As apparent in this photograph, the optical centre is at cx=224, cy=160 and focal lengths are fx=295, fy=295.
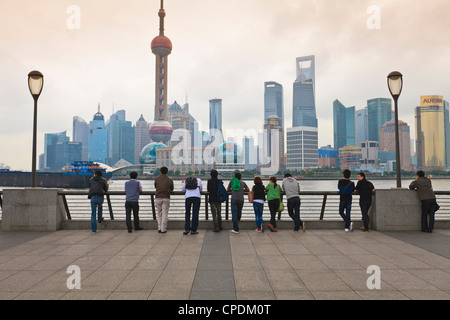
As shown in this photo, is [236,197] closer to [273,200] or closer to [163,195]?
[273,200]

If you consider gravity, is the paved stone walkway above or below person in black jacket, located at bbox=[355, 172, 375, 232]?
below

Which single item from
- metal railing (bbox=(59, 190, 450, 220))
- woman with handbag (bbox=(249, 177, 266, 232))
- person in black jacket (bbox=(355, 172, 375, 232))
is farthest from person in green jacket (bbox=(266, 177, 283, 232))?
person in black jacket (bbox=(355, 172, 375, 232))

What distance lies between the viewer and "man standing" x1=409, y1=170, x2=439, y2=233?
372 inches

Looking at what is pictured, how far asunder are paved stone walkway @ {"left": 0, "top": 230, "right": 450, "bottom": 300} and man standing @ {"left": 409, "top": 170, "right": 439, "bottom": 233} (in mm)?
419

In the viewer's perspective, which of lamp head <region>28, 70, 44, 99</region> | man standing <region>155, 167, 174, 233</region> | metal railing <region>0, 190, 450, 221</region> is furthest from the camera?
lamp head <region>28, 70, 44, 99</region>

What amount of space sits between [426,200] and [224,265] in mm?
7338

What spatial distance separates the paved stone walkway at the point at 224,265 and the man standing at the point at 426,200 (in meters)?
0.42

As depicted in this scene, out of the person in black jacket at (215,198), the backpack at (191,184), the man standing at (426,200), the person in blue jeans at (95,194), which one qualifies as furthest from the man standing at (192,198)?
the man standing at (426,200)

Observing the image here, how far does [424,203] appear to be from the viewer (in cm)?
950

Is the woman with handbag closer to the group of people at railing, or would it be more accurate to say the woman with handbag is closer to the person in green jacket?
the group of people at railing

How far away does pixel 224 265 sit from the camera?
6125mm
